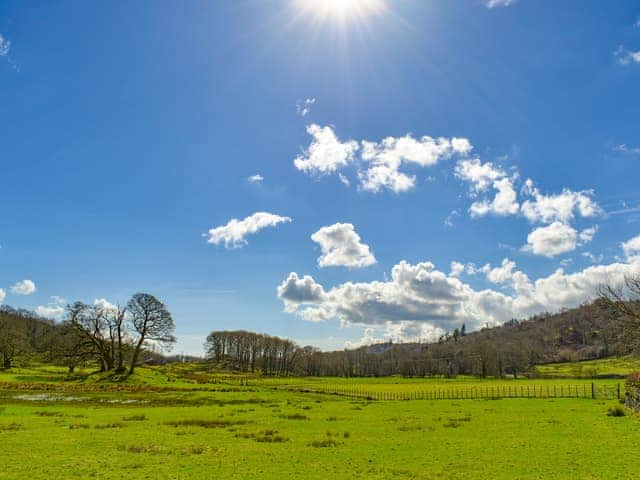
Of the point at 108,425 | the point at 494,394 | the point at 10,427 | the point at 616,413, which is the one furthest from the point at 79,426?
the point at 494,394

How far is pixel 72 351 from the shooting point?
96.2m

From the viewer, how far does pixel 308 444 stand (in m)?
27.4

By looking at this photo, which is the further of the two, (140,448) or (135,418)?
(135,418)

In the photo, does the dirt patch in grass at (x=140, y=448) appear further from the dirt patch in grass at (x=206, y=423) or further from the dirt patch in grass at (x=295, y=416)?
the dirt patch in grass at (x=295, y=416)

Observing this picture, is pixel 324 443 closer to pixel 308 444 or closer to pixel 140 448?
pixel 308 444

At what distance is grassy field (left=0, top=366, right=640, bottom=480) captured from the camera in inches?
804

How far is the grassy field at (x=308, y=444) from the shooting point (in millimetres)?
20422

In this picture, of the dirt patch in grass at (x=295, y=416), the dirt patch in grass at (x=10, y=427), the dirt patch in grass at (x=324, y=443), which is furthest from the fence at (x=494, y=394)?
the dirt patch in grass at (x=10, y=427)

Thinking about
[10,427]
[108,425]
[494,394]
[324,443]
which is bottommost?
[494,394]

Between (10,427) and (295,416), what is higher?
(10,427)

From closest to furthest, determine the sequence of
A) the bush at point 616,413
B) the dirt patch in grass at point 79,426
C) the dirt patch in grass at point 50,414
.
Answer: the dirt patch in grass at point 79,426, the dirt patch in grass at point 50,414, the bush at point 616,413

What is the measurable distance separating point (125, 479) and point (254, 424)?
64.4ft

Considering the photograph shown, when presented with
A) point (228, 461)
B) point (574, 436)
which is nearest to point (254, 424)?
point (228, 461)

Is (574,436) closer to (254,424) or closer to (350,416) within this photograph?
(350,416)
